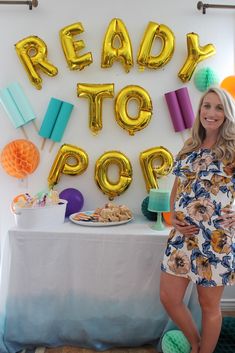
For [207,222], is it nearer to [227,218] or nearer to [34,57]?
[227,218]

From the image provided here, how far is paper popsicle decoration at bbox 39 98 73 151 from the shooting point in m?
2.10

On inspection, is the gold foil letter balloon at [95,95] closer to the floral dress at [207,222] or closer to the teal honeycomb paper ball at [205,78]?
the teal honeycomb paper ball at [205,78]

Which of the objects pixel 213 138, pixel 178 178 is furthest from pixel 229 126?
pixel 178 178

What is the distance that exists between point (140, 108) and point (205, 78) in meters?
0.45

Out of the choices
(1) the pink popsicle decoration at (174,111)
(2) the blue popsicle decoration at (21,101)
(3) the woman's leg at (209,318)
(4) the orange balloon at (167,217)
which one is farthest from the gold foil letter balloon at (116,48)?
(3) the woman's leg at (209,318)

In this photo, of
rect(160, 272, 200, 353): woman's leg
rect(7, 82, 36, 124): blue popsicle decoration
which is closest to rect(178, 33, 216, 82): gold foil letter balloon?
rect(7, 82, 36, 124): blue popsicle decoration

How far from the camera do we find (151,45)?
2.10m

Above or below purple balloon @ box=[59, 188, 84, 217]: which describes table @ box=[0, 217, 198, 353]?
below

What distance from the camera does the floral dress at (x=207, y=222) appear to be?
4.84 ft

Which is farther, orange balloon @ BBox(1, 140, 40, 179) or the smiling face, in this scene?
orange balloon @ BBox(1, 140, 40, 179)

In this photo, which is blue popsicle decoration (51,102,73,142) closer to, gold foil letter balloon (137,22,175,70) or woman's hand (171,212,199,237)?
gold foil letter balloon (137,22,175,70)

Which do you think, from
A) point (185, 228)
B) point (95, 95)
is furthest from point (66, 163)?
point (185, 228)

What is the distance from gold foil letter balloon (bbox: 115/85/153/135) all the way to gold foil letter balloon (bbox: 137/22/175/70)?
17cm

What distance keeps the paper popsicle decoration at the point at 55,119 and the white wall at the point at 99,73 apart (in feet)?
0.19
